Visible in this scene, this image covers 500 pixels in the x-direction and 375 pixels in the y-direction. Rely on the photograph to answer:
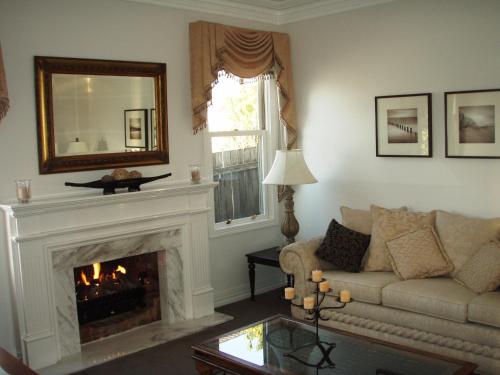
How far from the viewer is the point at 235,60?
206 inches

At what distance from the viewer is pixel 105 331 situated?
15.4ft

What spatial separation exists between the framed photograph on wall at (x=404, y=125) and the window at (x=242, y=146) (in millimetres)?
1144

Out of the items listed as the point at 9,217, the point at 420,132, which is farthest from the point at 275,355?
the point at 420,132

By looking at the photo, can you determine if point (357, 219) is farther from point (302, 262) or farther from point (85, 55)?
point (85, 55)

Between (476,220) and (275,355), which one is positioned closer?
(275,355)

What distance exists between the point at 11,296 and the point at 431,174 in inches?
132

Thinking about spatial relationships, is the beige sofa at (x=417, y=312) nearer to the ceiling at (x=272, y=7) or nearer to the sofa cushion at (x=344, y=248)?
the sofa cushion at (x=344, y=248)

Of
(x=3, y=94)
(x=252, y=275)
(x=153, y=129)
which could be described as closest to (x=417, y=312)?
(x=252, y=275)

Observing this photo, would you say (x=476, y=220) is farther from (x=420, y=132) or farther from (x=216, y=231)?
(x=216, y=231)

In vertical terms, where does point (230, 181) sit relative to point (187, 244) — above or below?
above

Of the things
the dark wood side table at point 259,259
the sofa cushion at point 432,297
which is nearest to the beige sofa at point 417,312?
the sofa cushion at point 432,297

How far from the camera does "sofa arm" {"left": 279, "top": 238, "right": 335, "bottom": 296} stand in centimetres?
461

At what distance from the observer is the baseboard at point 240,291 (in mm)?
Result: 5434

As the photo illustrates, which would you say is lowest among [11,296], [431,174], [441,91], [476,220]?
[11,296]
